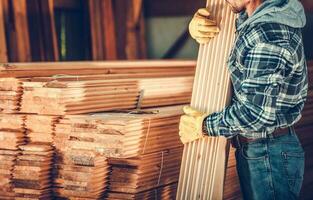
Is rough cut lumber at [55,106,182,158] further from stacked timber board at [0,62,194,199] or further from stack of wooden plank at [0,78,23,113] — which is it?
stack of wooden plank at [0,78,23,113]

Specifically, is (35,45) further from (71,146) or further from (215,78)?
(215,78)

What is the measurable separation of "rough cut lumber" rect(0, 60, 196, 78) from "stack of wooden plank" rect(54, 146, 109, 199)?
602mm

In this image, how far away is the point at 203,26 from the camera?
8.46 feet

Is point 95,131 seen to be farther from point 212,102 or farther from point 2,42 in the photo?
point 2,42

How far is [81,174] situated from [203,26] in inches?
45.5

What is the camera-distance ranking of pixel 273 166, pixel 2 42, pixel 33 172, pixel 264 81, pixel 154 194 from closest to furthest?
pixel 264 81
pixel 273 166
pixel 33 172
pixel 154 194
pixel 2 42

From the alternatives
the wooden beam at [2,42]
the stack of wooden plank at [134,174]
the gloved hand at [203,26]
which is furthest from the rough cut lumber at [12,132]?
the wooden beam at [2,42]

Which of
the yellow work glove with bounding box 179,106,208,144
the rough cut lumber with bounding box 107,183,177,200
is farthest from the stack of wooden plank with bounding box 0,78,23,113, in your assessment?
the yellow work glove with bounding box 179,106,208,144

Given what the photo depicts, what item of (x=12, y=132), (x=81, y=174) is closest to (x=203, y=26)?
(x=81, y=174)

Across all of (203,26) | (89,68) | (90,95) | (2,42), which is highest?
(203,26)

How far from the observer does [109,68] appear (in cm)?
342

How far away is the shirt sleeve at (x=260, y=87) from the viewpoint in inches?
79.8

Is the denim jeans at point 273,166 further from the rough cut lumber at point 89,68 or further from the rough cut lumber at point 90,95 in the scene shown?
the rough cut lumber at point 89,68

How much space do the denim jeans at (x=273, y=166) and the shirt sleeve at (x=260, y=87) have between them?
184mm
